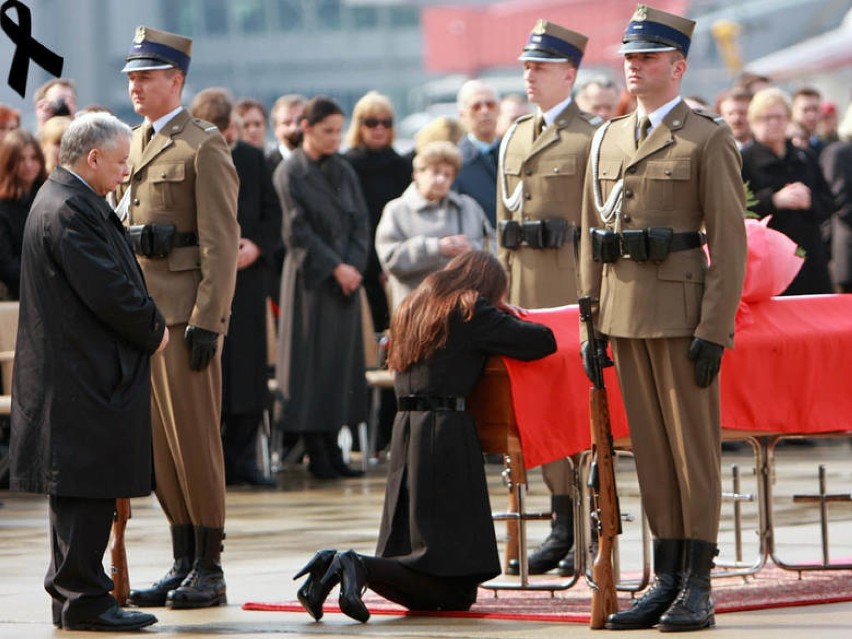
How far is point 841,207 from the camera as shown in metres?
14.9

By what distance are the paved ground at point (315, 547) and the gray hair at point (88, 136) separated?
1664 mm

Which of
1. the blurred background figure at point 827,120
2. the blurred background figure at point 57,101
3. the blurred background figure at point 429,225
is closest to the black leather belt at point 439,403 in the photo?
the blurred background figure at point 429,225

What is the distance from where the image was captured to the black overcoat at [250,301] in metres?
12.8

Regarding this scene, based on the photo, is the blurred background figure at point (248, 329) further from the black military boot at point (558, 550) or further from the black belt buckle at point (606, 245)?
the black belt buckle at point (606, 245)

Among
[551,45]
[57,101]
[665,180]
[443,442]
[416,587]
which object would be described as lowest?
[416,587]

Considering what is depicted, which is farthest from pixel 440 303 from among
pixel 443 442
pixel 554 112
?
pixel 554 112

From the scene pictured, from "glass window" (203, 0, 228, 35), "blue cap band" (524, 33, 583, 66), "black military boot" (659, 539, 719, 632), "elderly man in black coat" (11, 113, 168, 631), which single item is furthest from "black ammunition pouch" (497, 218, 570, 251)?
"glass window" (203, 0, 228, 35)

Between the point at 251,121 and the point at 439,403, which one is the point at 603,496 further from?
the point at 251,121

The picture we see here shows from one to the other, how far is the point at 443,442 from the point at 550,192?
1858mm

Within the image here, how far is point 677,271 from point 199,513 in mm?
2083

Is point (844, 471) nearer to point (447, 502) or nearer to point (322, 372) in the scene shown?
point (322, 372)

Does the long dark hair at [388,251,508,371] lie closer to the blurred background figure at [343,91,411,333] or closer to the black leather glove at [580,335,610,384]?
the black leather glove at [580,335,610,384]

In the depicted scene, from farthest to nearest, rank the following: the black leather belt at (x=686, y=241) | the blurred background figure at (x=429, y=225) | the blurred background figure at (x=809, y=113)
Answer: the blurred background figure at (x=809, y=113) < the blurred background figure at (x=429, y=225) < the black leather belt at (x=686, y=241)

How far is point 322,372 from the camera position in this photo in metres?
13.1
